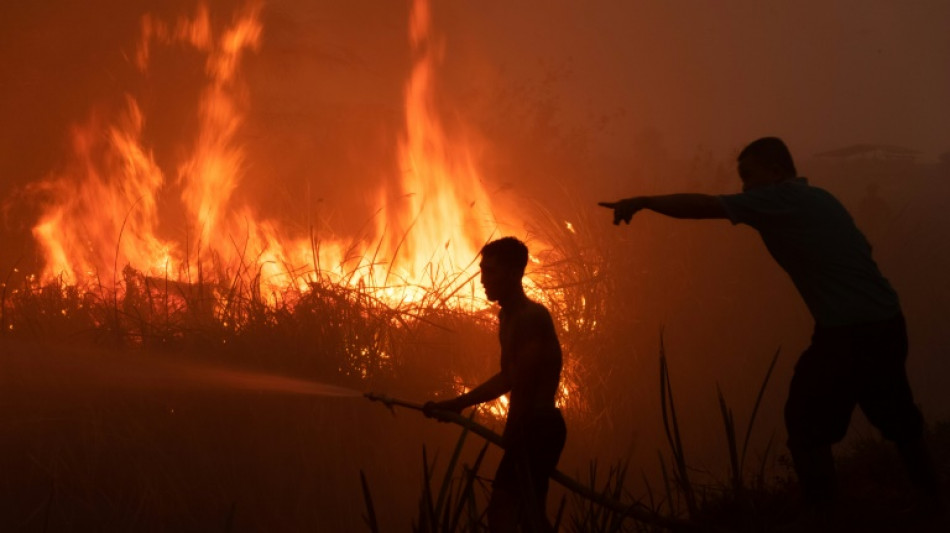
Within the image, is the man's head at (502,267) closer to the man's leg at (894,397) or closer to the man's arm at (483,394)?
the man's arm at (483,394)

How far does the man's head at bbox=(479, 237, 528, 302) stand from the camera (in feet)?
12.8

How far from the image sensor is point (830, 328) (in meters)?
3.99

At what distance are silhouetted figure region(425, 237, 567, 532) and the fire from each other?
13.3ft

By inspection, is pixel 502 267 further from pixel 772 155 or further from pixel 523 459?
pixel 772 155

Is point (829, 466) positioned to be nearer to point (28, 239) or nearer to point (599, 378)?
point (599, 378)

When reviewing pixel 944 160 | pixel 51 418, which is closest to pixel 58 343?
pixel 51 418

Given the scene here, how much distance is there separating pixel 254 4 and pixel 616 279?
16.8ft

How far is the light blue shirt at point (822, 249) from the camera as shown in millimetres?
3883

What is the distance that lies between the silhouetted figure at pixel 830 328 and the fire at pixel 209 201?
14.0ft

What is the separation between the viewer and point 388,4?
11.8 meters

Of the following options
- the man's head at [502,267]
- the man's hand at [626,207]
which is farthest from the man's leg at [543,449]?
the man's hand at [626,207]

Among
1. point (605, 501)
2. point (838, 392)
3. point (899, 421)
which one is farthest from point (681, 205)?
point (899, 421)

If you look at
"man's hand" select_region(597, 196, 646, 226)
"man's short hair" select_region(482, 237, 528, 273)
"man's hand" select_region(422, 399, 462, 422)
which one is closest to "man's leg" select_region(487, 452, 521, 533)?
"man's hand" select_region(422, 399, 462, 422)

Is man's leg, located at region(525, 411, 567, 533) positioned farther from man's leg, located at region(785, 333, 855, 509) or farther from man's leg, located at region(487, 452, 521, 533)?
man's leg, located at region(785, 333, 855, 509)
